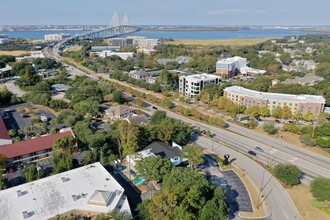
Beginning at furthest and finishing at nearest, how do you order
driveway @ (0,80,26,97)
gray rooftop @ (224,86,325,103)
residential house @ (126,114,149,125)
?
driveway @ (0,80,26,97) < gray rooftop @ (224,86,325,103) < residential house @ (126,114,149,125)

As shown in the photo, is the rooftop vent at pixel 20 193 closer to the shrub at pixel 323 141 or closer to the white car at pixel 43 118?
the white car at pixel 43 118

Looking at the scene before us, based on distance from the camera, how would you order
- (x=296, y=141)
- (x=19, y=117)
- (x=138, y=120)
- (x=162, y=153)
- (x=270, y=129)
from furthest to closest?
(x=19, y=117)
(x=138, y=120)
(x=270, y=129)
(x=296, y=141)
(x=162, y=153)

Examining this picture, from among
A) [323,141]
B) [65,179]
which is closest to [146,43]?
[323,141]

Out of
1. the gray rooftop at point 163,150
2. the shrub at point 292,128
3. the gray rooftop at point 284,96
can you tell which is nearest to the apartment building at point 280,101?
the gray rooftop at point 284,96

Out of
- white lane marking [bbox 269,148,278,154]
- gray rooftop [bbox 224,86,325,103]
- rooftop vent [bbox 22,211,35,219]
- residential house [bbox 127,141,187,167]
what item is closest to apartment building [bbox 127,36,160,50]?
gray rooftop [bbox 224,86,325,103]

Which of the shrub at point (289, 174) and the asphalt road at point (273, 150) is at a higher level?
the shrub at point (289, 174)

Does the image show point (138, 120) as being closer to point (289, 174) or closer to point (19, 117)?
point (19, 117)

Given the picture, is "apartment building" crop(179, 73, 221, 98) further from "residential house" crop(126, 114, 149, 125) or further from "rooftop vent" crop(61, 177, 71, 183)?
"rooftop vent" crop(61, 177, 71, 183)
